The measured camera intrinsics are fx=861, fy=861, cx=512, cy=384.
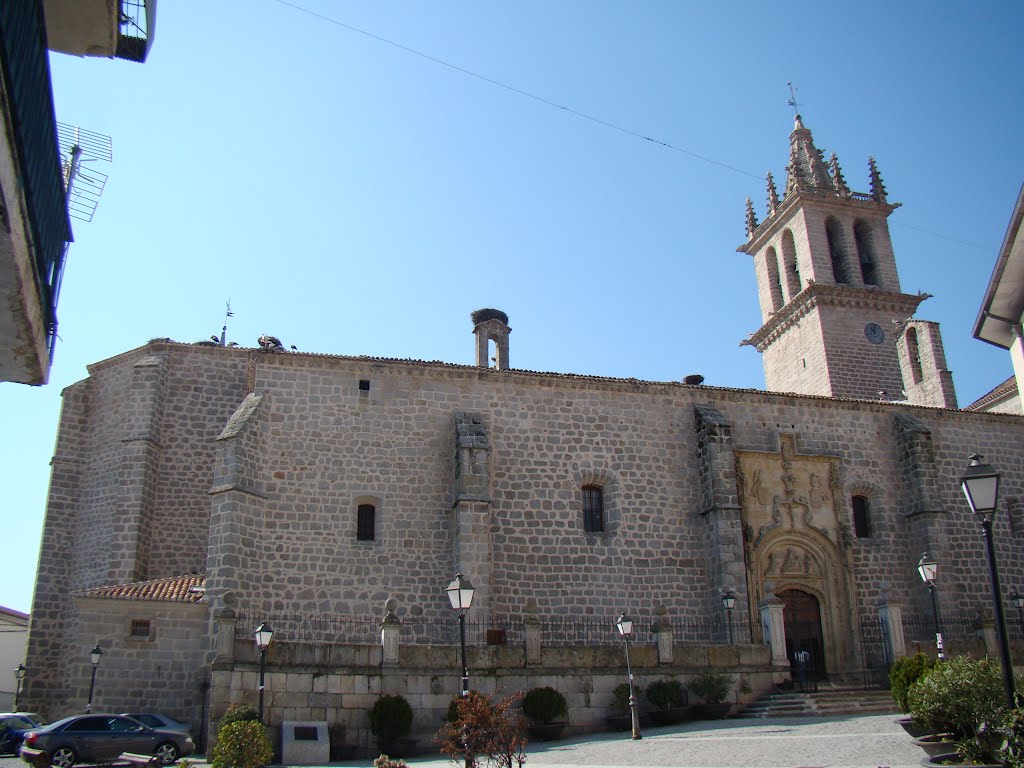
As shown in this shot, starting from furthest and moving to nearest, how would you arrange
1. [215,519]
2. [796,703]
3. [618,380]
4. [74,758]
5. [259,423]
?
[618,380], [259,423], [215,519], [796,703], [74,758]

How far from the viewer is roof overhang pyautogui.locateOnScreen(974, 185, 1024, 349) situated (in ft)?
29.0

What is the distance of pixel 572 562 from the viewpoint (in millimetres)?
20625

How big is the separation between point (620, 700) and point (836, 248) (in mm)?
25235

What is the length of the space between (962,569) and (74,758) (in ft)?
71.0

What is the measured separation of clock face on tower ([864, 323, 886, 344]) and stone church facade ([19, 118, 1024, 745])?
29.0 ft

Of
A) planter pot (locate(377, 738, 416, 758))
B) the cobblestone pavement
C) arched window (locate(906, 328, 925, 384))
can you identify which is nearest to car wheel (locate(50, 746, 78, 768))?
the cobblestone pavement

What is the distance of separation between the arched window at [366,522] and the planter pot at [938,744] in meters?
12.4

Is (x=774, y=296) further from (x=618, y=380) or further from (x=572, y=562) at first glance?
(x=572, y=562)

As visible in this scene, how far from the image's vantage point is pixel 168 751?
15.1 meters

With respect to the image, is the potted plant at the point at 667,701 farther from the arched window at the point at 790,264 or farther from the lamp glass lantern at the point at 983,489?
the arched window at the point at 790,264

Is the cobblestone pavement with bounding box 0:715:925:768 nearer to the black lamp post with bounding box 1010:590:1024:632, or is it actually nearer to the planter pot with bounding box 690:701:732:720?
the planter pot with bounding box 690:701:732:720

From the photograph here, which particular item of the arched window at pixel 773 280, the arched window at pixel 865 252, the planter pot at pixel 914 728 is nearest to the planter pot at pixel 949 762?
the planter pot at pixel 914 728

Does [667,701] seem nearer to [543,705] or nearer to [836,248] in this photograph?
[543,705]

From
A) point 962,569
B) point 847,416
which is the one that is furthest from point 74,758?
point 962,569
